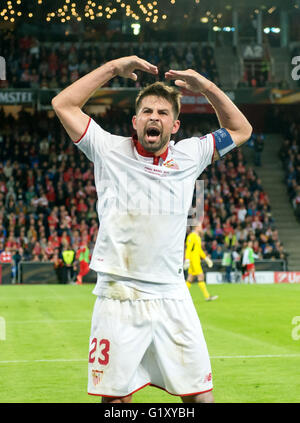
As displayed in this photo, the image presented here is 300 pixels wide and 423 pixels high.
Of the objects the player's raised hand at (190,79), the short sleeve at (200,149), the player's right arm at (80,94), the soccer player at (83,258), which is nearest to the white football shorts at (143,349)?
the short sleeve at (200,149)

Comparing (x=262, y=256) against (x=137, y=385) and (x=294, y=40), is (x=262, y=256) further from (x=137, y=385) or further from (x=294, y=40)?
(x=137, y=385)

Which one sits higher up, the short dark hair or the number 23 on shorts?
the short dark hair

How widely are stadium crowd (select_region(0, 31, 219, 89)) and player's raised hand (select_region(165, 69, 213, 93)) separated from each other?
33527 mm

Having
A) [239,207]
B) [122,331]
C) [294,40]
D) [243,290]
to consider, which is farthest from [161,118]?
[294,40]

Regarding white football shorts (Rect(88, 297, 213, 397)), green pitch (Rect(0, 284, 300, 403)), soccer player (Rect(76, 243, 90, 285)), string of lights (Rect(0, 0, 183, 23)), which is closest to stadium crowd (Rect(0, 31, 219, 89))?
string of lights (Rect(0, 0, 183, 23))

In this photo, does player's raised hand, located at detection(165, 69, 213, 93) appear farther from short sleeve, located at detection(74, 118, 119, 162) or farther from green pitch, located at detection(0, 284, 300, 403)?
green pitch, located at detection(0, 284, 300, 403)

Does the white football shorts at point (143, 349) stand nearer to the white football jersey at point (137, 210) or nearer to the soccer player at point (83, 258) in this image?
the white football jersey at point (137, 210)

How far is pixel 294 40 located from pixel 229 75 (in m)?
6.76

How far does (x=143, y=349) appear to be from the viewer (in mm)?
4859

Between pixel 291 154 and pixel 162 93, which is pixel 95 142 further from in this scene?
pixel 291 154

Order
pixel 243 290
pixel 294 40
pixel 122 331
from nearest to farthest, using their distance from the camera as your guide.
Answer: pixel 122 331 < pixel 243 290 < pixel 294 40

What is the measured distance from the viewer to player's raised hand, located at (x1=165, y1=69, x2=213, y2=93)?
5242 mm

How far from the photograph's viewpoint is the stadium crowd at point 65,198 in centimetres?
3184

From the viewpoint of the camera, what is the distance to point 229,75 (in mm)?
44031
